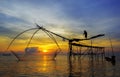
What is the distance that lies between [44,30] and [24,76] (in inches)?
532

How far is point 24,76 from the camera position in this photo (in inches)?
1478

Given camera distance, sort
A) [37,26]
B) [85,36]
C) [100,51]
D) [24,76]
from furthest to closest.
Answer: [100,51], [24,76], [85,36], [37,26]

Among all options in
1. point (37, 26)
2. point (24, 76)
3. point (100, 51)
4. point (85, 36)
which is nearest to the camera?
point (37, 26)

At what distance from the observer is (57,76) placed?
36.4 meters

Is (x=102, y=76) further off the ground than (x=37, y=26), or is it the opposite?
(x=37, y=26)

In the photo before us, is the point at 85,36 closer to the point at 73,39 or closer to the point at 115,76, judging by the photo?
the point at 73,39

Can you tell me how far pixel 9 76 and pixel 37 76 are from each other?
15.2ft

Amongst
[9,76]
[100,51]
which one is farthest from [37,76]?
[100,51]

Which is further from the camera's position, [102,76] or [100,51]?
[100,51]

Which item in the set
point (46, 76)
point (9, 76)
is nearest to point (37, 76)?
point (46, 76)

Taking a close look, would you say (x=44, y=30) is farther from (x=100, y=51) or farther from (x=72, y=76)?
(x=100, y=51)

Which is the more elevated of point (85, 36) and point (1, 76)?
point (85, 36)

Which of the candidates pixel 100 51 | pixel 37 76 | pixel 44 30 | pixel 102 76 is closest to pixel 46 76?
pixel 37 76

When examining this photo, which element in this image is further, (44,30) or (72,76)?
(72,76)
